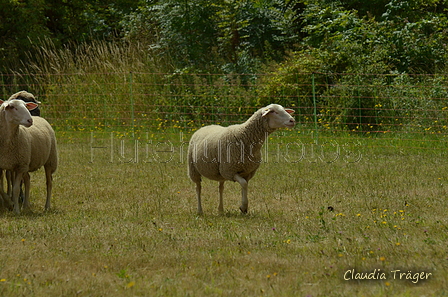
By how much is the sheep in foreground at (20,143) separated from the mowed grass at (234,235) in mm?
526

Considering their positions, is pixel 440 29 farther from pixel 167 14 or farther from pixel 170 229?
pixel 170 229

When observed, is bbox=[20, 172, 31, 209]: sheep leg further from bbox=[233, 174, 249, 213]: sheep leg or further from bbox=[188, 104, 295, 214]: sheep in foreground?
bbox=[233, 174, 249, 213]: sheep leg

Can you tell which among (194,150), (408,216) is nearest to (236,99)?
(194,150)

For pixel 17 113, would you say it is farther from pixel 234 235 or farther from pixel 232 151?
pixel 234 235

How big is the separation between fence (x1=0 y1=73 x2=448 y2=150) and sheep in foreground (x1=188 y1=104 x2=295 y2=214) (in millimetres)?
5770

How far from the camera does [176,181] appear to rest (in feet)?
35.5

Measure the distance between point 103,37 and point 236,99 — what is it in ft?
29.1

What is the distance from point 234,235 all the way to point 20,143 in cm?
315

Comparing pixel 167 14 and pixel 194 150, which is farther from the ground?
pixel 167 14

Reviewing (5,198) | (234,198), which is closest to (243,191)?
(234,198)

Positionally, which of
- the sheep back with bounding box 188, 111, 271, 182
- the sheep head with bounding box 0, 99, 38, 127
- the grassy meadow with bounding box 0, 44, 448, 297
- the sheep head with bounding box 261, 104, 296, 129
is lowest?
the grassy meadow with bounding box 0, 44, 448, 297

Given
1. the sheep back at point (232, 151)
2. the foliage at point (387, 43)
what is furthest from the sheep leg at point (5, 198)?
the foliage at point (387, 43)

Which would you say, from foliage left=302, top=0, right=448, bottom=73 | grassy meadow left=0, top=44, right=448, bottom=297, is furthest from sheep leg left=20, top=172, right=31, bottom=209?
foliage left=302, top=0, right=448, bottom=73

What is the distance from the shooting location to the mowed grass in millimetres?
5152
